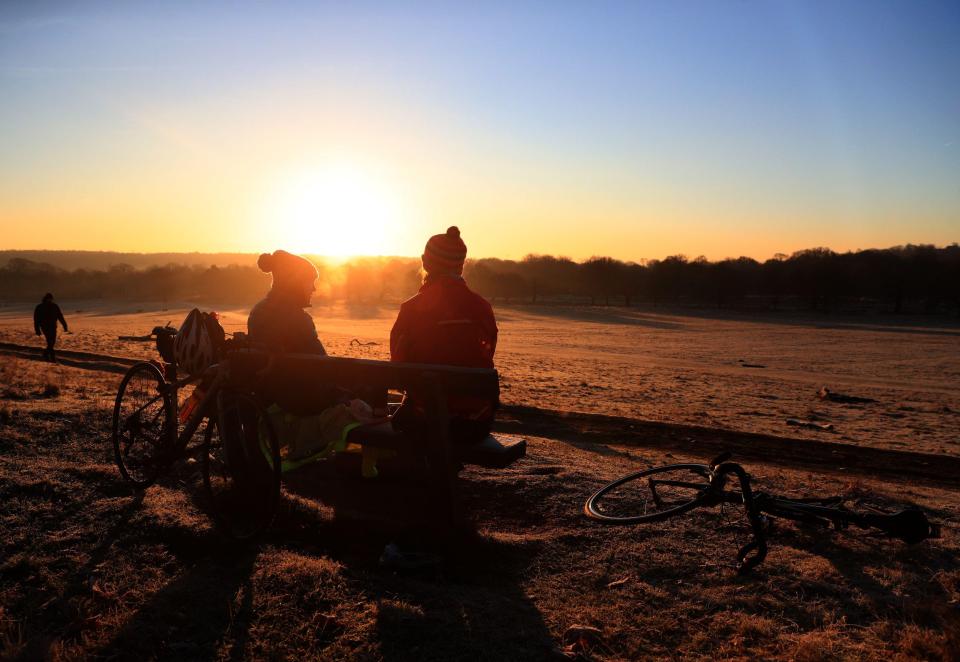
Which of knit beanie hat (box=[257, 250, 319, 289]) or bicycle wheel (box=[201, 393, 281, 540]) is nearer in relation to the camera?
bicycle wheel (box=[201, 393, 281, 540])

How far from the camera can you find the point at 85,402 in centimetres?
790

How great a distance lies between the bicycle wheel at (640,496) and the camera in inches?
179

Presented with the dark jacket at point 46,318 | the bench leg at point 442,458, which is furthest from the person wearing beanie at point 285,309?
the dark jacket at point 46,318

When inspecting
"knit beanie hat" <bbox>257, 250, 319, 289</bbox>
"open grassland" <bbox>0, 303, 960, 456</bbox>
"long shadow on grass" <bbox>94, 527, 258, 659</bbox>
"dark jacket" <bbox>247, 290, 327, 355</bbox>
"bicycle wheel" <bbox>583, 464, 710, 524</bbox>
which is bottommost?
"open grassland" <bbox>0, 303, 960, 456</bbox>

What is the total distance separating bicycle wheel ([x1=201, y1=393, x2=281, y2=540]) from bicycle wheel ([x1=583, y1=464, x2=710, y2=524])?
7.06ft

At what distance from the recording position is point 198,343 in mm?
4969

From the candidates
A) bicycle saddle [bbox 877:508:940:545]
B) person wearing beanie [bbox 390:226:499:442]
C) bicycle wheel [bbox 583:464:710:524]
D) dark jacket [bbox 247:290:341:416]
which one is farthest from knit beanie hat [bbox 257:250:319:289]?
bicycle saddle [bbox 877:508:940:545]

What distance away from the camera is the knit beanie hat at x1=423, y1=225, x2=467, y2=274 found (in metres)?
4.62

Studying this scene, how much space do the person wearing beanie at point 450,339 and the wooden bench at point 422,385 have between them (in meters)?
0.14

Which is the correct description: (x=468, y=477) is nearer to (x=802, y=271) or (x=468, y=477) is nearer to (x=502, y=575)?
(x=502, y=575)

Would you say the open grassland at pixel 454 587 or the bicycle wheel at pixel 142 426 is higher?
the bicycle wheel at pixel 142 426

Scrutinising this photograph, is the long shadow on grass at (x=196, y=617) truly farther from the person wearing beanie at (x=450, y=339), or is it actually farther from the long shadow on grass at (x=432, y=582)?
the person wearing beanie at (x=450, y=339)

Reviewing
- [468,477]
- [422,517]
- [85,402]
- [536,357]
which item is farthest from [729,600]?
[536,357]

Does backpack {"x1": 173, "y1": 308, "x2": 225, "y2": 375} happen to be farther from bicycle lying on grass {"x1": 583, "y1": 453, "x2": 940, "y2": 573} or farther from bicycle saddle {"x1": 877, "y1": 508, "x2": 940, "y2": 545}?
bicycle saddle {"x1": 877, "y1": 508, "x2": 940, "y2": 545}
